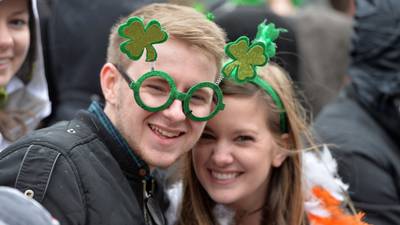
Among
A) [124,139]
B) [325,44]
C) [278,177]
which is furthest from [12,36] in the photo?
[325,44]

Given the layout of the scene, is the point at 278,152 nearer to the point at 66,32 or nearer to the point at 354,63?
the point at 354,63

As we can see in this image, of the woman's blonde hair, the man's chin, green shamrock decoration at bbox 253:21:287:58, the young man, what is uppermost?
green shamrock decoration at bbox 253:21:287:58

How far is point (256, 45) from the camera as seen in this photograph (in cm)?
287

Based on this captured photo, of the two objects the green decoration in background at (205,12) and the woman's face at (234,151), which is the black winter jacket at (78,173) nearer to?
the woman's face at (234,151)

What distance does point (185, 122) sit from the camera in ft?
9.14

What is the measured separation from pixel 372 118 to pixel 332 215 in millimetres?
776

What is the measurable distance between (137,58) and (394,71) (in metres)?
1.95

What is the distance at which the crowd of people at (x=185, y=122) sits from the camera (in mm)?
2559

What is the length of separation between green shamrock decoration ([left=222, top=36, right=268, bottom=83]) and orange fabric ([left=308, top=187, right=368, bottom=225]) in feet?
2.89

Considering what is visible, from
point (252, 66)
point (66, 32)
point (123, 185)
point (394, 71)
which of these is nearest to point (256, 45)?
point (252, 66)

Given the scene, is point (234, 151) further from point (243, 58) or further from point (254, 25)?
point (254, 25)

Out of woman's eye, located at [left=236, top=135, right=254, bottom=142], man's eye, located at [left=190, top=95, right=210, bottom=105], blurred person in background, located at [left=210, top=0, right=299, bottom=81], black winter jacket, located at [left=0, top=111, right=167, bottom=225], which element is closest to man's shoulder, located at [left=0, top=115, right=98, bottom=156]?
black winter jacket, located at [left=0, top=111, right=167, bottom=225]

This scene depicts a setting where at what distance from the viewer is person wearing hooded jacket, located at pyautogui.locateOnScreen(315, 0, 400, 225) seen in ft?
12.0

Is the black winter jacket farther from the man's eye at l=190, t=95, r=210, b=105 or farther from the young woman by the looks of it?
the young woman
